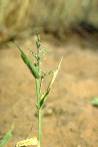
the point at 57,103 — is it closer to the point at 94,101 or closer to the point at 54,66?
the point at 94,101

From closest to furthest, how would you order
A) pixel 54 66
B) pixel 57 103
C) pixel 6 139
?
pixel 6 139 < pixel 57 103 < pixel 54 66

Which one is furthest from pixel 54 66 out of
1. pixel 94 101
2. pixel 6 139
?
pixel 6 139

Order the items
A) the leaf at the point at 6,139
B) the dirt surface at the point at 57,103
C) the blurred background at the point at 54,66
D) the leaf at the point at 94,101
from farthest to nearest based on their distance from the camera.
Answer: the leaf at the point at 94,101, the blurred background at the point at 54,66, the dirt surface at the point at 57,103, the leaf at the point at 6,139

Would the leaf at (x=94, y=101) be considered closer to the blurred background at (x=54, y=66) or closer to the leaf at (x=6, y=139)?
the blurred background at (x=54, y=66)

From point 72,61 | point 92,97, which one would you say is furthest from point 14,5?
point 92,97

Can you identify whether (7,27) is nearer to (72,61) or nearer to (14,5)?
(14,5)

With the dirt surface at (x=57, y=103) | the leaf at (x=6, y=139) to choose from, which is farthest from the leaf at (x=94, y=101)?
the leaf at (x=6, y=139)

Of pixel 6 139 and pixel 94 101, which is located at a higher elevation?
pixel 6 139
